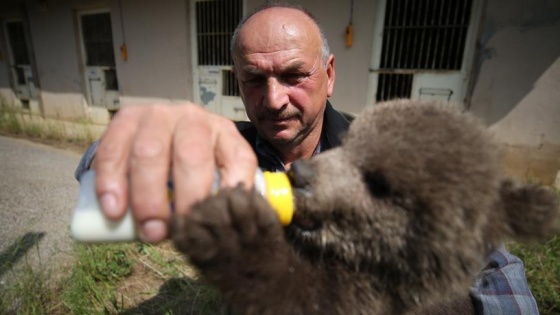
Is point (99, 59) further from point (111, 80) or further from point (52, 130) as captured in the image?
point (52, 130)

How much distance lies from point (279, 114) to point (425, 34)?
14.1 ft

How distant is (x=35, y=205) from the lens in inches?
189

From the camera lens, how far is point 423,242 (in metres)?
1.18

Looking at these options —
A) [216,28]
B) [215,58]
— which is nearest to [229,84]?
[215,58]

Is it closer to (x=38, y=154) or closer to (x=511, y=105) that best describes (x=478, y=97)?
(x=511, y=105)

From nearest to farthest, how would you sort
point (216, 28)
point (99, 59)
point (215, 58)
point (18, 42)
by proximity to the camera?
point (216, 28), point (215, 58), point (99, 59), point (18, 42)

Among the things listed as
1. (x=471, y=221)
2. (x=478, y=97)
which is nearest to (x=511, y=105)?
(x=478, y=97)

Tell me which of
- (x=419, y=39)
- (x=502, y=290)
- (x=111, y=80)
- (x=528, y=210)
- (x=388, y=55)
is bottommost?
(x=502, y=290)

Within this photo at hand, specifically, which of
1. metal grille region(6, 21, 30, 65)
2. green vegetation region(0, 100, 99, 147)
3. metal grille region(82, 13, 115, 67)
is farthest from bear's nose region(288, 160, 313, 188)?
metal grille region(6, 21, 30, 65)

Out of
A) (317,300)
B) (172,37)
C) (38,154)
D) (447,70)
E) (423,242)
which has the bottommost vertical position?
(38,154)

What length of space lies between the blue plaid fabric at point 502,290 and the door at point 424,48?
383 centimetres

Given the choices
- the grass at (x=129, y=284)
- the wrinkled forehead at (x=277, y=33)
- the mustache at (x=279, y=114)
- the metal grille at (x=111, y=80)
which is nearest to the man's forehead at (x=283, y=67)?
the wrinkled forehead at (x=277, y=33)

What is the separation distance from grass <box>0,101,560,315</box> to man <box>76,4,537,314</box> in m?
1.28

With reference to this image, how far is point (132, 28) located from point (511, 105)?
8.81 meters
